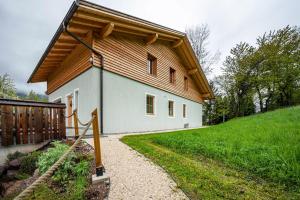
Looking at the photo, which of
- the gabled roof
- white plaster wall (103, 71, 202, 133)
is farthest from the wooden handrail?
the gabled roof

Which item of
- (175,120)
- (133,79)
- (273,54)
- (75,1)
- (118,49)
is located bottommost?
(175,120)

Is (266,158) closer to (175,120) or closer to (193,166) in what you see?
(193,166)

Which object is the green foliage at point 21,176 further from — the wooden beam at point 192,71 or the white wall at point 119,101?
the wooden beam at point 192,71

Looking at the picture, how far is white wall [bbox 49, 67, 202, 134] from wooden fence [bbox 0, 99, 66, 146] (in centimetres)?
152

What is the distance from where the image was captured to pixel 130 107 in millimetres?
8078

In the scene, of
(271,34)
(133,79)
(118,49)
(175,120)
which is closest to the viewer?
(118,49)

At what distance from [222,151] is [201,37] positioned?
20802 millimetres

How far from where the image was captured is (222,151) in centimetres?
372

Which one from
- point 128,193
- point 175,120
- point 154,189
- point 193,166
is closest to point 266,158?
point 193,166

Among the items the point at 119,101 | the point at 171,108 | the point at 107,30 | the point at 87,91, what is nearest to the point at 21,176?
the point at 87,91

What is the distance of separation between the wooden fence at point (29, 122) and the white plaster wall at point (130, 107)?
6.24ft

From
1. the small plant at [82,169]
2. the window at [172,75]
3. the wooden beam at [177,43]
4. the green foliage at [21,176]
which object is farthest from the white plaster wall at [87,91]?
the wooden beam at [177,43]

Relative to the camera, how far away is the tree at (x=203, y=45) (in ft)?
69.9

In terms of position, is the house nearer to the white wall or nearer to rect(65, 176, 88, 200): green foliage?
the white wall
